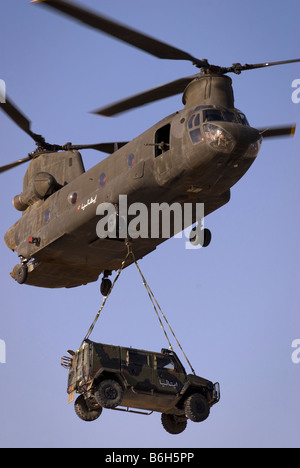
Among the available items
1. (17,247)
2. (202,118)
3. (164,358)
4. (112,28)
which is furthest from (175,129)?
(17,247)

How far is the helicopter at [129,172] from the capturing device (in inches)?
1294

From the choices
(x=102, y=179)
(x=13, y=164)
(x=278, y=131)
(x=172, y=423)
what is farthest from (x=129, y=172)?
(x=13, y=164)

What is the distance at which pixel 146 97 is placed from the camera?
3641 centimetres

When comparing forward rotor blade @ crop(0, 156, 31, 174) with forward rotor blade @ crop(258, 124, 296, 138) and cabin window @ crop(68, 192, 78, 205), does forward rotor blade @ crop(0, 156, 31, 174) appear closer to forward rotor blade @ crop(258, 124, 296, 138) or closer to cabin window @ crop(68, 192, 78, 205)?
cabin window @ crop(68, 192, 78, 205)

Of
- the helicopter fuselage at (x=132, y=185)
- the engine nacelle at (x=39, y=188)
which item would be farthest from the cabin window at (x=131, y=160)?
the engine nacelle at (x=39, y=188)

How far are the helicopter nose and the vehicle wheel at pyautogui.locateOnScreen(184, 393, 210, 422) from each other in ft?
25.5

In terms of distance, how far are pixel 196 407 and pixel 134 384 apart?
220cm

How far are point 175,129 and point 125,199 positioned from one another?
3.07 meters

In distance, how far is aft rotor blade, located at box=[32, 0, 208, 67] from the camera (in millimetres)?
31469

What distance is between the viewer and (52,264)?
133ft

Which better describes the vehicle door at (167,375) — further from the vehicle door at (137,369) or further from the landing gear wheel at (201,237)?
the landing gear wheel at (201,237)

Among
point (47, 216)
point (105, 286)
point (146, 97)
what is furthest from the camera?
point (105, 286)

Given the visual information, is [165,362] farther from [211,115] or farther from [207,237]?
[211,115]

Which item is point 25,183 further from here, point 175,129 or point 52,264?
point 175,129
